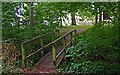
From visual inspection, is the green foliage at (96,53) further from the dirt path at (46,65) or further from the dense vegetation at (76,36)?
the dirt path at (46,65)

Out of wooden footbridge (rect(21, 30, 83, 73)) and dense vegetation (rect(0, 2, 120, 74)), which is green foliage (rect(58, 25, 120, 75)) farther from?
wooden footbridge (rect(21, 30, 83, 73))

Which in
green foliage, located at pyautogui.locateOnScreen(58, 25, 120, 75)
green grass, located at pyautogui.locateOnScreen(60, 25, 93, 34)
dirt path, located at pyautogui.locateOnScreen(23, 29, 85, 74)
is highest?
green grass, located at pyautogui.locateOnScreen(60, 25, 93, 34)

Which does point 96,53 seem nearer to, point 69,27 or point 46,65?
point 69,27

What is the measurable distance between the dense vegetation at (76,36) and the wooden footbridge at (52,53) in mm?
58

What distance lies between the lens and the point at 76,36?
114 inches

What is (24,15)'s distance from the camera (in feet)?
9.42

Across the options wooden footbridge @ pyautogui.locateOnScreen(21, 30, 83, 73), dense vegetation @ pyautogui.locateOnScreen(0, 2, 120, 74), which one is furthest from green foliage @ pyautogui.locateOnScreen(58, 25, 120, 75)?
wooden footbridge @ pyautogui.locateOnScreen(21, 30, 83, 73)

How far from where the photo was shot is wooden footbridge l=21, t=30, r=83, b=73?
9.17 ft

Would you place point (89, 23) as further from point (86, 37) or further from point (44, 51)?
point (44, 51)

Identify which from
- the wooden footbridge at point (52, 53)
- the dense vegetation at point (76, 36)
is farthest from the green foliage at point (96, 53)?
the wooden footbridge at point (52, 53)

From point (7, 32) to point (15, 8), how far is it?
0.25 metres

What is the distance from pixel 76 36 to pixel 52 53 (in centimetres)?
31

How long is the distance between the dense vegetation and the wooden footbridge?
0.06 metres

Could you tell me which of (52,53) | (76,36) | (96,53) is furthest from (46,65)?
(96,53)
